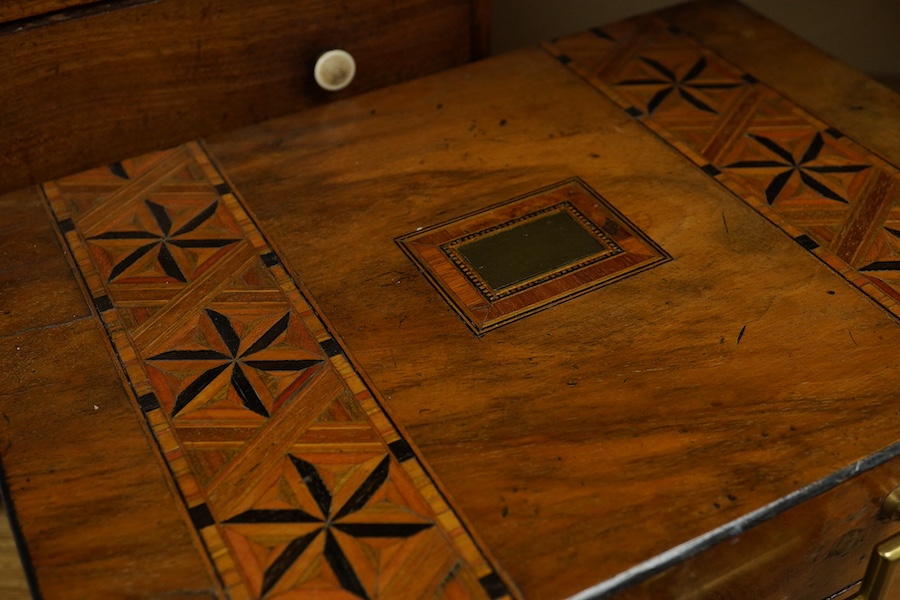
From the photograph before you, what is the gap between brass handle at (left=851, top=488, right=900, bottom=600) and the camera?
91cm

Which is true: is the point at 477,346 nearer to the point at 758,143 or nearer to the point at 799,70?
the point at 758,143

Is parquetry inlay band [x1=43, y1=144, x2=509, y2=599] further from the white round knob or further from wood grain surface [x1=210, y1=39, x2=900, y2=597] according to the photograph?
the white round knob

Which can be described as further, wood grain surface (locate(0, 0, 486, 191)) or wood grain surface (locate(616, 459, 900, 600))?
wood grain surface (locate(0, 0, 486, 191))

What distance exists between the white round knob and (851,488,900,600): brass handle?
0.81m

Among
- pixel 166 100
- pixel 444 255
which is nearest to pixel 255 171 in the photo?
pixel 166 100

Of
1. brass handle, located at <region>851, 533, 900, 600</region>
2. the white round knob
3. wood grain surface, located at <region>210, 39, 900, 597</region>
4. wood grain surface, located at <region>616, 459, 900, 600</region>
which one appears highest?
the white round knob

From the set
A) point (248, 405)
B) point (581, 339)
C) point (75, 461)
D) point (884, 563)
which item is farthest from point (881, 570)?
point (75, 461)

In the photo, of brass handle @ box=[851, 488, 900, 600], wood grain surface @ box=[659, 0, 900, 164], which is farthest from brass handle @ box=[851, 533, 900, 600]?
wood grain surface @ box=[659, 0, 900, 164]

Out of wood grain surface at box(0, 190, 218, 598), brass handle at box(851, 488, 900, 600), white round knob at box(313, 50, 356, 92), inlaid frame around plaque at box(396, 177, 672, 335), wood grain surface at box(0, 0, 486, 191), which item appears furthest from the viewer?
white round knob at box(313, 50, 356, 92)

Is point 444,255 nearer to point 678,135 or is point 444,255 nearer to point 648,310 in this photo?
point 648,310

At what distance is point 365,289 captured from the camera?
1.05 metres

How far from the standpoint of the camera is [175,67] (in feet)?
4.03

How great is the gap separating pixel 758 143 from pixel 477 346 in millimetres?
483

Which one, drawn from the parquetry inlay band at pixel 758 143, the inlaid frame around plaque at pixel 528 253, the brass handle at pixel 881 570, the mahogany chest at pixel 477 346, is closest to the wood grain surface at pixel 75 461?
the mahogany chest at pixel 477 346
